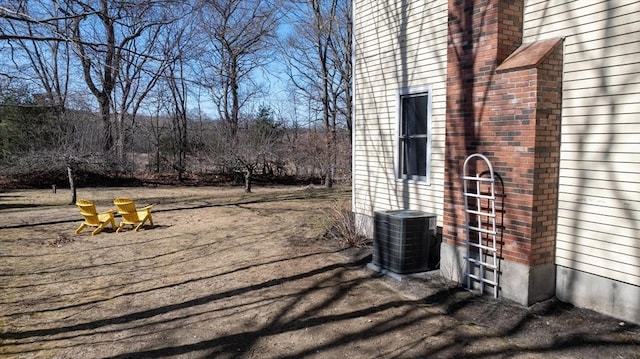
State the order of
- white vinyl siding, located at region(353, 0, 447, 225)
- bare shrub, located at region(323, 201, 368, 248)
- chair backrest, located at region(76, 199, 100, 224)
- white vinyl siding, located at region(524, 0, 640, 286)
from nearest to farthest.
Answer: white vinyl siding, located at region(524, 0, 640, 286) → white vinyl siding, located at region(353, 0, 447, 225) → bare shrub, located at region(323, 201, 368, 248) → chair backrest, located at region(76, 199, 100, 224)

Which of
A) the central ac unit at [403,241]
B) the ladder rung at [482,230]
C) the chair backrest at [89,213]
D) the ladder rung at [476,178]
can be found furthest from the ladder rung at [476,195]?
the chair backrest at [89,213]

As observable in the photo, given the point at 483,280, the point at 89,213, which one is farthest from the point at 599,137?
the point at 89,213

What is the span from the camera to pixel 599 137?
4.25 metres

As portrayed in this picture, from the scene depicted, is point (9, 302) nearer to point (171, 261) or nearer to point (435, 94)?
point (171, 261)

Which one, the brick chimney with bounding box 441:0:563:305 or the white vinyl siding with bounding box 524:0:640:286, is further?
the brick chimney with bounding box 441:0:563:305

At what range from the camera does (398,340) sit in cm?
389

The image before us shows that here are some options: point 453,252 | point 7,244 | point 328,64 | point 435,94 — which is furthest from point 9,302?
point 328,64

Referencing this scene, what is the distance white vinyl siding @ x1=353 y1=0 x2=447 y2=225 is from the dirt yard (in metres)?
1.25

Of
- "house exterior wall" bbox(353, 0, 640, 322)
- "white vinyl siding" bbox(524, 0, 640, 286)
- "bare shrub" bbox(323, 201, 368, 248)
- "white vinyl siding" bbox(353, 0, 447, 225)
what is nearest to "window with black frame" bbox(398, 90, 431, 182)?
"white vinyl siding" bbox(353, 0, 447, 225)

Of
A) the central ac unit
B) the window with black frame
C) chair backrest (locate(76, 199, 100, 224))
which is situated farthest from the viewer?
chair backrest (locate(76, 199, 100, 224))

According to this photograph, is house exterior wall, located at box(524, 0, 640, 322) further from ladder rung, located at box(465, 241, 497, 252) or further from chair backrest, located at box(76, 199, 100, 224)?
chair backrest, located at box(76, 199, 100, 224)

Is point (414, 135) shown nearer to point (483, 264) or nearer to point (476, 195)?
point (476, 195)

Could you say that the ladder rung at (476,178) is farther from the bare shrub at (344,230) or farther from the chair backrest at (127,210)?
the chair backrest at (127,210)

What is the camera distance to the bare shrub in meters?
7.52
